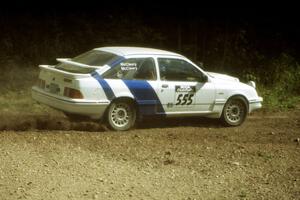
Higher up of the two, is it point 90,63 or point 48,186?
point 90,63

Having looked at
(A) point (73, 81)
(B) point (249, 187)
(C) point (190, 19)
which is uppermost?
(C) point (190, 19)

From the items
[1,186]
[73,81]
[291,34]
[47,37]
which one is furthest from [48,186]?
[291,34]

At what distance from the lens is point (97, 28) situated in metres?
20.1

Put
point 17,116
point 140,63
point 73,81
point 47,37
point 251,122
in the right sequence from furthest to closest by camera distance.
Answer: point 47,37 → point 251,122 → point 17,116 → point 140,63 → point 73,81

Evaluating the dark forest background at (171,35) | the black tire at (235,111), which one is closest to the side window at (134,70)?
the black tire at (235,111)

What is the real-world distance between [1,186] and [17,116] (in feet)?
18.0

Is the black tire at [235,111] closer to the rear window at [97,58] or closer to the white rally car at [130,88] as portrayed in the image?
the white rally car at [130,88]

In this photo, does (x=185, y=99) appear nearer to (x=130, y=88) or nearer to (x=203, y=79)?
(x=203, y=79)

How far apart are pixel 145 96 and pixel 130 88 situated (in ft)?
1.27

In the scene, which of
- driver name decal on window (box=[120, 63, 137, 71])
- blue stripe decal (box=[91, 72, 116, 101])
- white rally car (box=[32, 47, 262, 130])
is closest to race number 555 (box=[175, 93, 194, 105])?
white rally car (box=[32, 47, 262, 130])

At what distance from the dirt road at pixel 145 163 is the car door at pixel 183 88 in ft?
1.65

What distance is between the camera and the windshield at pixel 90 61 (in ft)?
38.7

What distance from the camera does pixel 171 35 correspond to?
20.8 m

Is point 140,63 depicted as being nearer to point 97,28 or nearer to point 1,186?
point 1,186
